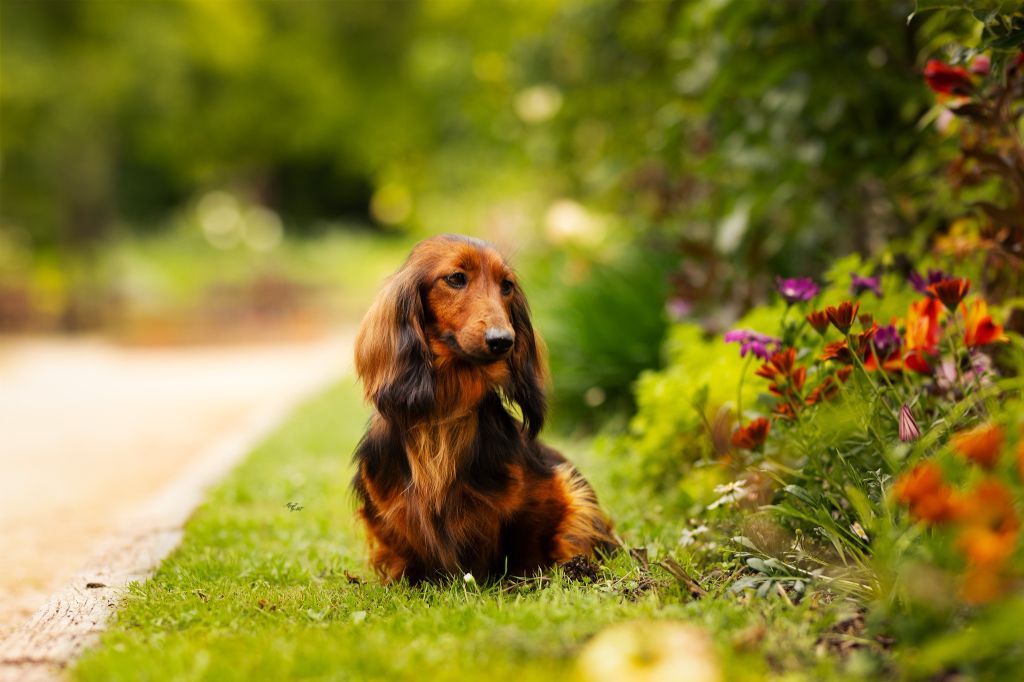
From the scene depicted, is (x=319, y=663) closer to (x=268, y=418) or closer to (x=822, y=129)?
(x=822, y=129)

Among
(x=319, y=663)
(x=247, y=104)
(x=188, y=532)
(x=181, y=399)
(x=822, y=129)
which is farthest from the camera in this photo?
(x=247, y=104)

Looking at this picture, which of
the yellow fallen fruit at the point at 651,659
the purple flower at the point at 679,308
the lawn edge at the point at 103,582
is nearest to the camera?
the yellow fallen fruit at the point at 651,659

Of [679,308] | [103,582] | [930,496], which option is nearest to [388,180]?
[679,308]

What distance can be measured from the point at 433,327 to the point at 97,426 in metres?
6.12

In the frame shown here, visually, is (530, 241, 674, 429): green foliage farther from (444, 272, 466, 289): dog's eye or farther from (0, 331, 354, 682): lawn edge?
(444, 272, 466, 289): dog's eye

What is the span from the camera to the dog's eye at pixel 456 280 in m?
2.87

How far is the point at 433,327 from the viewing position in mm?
2908

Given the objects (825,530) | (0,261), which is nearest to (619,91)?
(825,530)

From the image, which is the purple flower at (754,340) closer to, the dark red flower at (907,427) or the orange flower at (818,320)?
the orange flower at (818,320)

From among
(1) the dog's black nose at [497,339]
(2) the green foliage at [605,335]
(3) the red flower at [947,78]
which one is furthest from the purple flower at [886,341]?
(2) the green foliage at [605,335]

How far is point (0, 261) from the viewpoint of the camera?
2031cm

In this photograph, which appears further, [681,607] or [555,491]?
[555,491]

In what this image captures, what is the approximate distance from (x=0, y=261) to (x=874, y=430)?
2117 centimetres

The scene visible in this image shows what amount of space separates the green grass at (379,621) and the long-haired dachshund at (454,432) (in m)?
0.13
